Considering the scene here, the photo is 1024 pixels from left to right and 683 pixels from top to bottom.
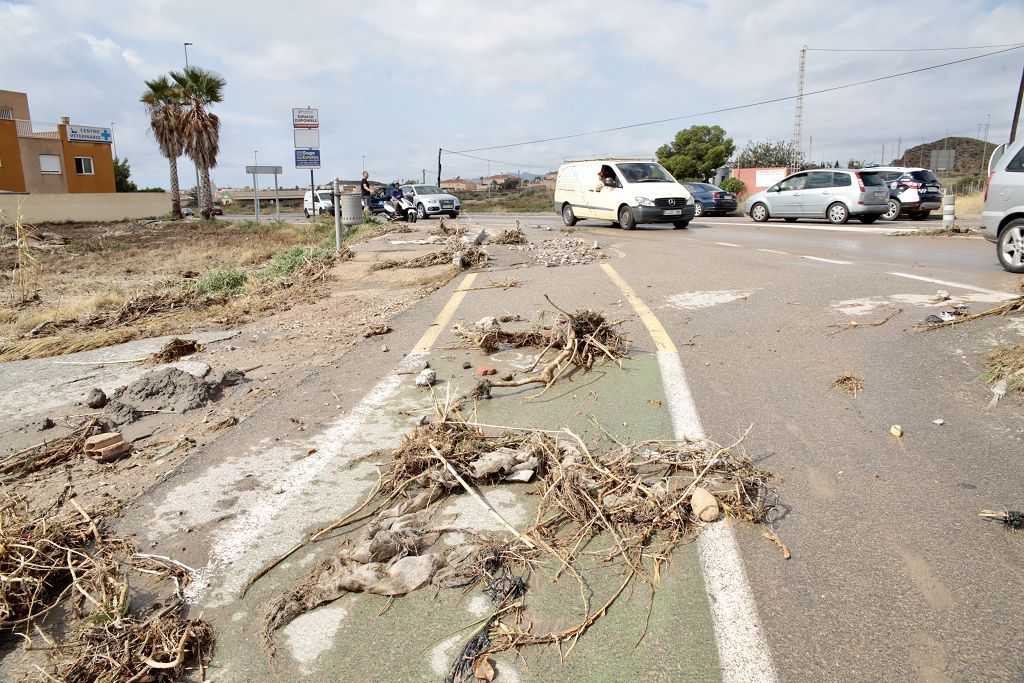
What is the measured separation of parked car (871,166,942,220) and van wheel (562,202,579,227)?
10.5 meters

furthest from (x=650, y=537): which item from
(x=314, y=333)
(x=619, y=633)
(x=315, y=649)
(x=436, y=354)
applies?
(x=314, y=333)

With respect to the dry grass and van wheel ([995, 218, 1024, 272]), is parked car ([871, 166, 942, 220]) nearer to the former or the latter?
van wheel ([995, 218, 1024, 272])

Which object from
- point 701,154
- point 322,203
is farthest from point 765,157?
point 322,203

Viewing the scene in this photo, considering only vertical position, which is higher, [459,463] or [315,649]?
[459,463]

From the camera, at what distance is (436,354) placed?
19.9 ft

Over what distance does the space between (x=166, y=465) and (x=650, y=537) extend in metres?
2.86

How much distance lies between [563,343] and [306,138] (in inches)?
423

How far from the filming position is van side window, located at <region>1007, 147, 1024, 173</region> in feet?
29.5

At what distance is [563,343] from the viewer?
5617 millimetres

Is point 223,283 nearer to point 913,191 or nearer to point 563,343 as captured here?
point 563,343

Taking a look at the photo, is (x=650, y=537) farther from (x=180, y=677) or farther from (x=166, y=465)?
(x=166, y=465)

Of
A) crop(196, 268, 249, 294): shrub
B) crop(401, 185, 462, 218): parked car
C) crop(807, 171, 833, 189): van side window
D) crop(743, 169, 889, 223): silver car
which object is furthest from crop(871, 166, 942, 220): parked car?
crop(196, 268, 249, 294): shrub

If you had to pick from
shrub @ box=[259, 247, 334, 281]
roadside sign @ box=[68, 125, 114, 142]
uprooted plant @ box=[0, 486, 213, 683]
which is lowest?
uprooted plant @ box=[0, 486, 213, 683]

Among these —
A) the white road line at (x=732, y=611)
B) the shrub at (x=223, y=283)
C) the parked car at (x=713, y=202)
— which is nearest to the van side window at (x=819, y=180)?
the parked car at (x=713, y=202)
